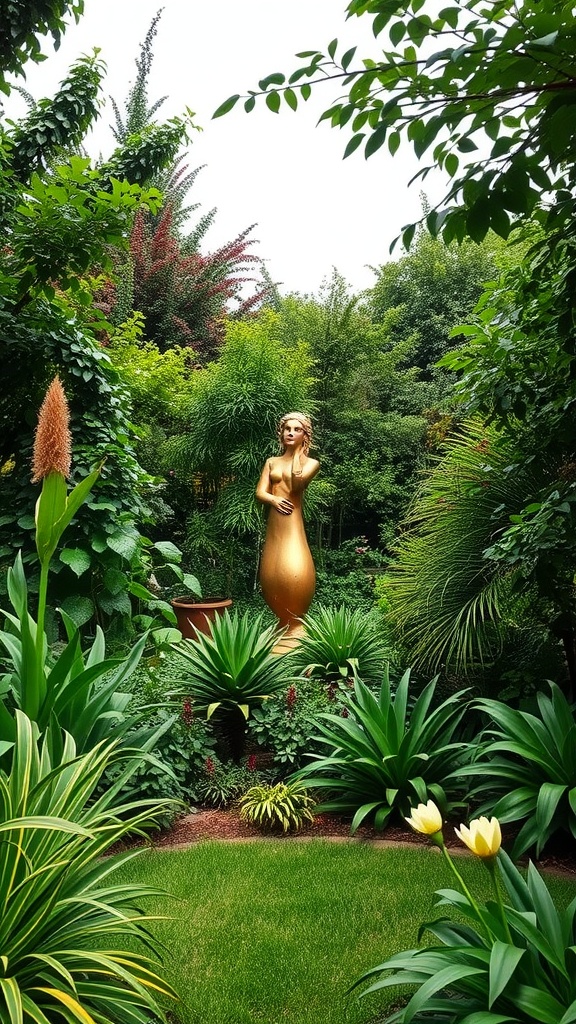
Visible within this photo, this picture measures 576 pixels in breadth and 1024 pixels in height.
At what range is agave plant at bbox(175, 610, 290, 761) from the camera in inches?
174

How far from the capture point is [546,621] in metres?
3.92

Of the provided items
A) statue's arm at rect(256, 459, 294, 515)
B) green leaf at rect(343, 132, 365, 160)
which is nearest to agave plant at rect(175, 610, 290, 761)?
statue's arm at rect(256, 459, 294, 515)

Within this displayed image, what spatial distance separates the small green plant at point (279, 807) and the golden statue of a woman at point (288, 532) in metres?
2.61

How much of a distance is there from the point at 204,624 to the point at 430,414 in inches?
229

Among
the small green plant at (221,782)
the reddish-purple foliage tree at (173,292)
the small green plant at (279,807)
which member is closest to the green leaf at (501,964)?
the small green plant at (279,807)

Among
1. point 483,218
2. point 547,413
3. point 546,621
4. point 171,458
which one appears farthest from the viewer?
point 171,458

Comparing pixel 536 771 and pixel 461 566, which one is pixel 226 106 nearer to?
pixel 536 771

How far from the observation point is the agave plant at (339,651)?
5.14 meters

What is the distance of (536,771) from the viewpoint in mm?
3127

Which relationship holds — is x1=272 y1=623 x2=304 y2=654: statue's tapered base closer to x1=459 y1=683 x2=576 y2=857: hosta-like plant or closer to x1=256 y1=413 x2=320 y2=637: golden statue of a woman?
x1=256 y1=413 x2=320 y2=637: golden statue of a woman

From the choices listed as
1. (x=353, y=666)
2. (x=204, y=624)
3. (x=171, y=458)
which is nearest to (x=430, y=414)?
(x=171, y=458)

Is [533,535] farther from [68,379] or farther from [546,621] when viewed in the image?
[68,379]

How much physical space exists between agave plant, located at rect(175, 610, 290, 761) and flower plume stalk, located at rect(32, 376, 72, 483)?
2730 millimetres

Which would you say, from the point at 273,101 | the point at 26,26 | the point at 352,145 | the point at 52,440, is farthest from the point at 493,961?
the point at 26,26
